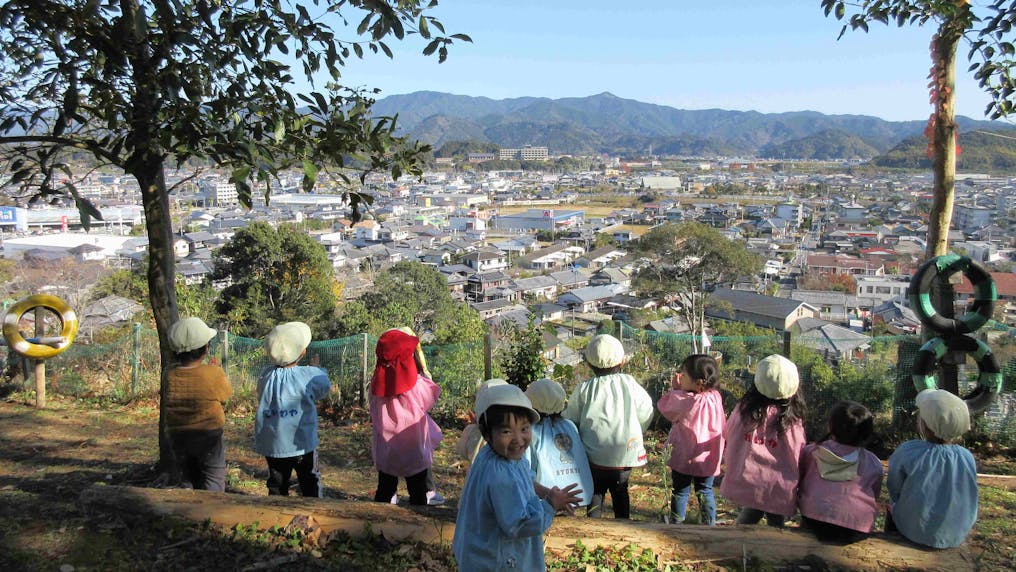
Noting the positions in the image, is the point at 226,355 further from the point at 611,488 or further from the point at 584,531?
the point at 584,531

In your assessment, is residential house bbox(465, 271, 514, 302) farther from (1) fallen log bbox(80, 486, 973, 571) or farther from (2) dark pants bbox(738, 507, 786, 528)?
(2) dark pants bbox(738, 507, 786, 528)

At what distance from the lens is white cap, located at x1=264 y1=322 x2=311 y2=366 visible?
306 centimetres

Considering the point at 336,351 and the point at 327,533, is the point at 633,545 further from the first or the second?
the point at 336,351

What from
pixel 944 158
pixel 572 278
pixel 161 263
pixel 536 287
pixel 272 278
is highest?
pixel 944 158

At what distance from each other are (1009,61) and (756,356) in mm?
2762

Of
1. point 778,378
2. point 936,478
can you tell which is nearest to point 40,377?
point 778,378

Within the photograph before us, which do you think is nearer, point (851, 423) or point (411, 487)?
point (851, 423)

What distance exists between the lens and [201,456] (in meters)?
3.22

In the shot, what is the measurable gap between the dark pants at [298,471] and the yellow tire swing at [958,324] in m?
3.49

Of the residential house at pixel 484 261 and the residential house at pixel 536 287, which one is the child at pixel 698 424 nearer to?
the residential house at pixel 536 287

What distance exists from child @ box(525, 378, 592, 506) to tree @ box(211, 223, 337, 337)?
12.8 m

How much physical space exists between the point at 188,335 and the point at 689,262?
17.4 metres

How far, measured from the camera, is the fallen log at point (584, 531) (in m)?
2.58

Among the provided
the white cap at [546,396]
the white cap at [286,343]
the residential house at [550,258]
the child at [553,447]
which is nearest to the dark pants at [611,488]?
the child at [553,447]
